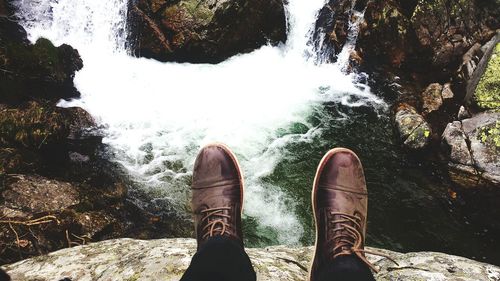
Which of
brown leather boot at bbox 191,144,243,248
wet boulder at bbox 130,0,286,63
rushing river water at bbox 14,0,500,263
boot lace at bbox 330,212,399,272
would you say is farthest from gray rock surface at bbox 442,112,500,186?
wet boulder at bbox 130,0,286,63

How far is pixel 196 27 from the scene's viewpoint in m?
7.32

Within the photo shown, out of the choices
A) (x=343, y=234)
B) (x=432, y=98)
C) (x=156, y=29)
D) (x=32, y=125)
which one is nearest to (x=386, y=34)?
(x=432, y=98)

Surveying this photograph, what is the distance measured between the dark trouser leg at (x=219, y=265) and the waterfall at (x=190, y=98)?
280 centimetres

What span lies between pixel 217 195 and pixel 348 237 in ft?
3.29

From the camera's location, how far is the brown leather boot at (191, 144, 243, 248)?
259 cm

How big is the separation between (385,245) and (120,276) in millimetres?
3779

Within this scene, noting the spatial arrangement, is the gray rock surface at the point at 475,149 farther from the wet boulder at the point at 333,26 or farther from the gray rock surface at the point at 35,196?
the gray rock surface at the point at 35,196

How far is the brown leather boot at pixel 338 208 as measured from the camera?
2516 millimetres

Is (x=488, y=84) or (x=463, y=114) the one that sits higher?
(x=488, y=84)

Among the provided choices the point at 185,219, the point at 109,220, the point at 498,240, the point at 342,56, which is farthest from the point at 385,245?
the point at 342,56

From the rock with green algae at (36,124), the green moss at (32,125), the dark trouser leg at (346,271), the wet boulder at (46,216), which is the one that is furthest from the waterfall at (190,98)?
the dark trouser leg at (346,271)

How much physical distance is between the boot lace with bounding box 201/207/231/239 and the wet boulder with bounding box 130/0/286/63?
5.43 m

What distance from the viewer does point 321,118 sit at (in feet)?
23.0

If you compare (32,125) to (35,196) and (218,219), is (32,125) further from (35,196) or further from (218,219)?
(218,219)
